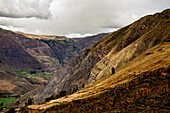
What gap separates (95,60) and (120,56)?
66.1 metres

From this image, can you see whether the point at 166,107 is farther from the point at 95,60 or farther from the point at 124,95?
the point at 95,60

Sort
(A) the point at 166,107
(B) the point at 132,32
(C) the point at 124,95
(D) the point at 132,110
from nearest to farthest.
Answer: (A) the point at 166,107 → (D) the point at 132,110 → (C) the point at 124,95 → (B) the point at 132,32

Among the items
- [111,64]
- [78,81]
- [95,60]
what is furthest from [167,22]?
[78,81]

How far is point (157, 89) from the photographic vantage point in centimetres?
2925

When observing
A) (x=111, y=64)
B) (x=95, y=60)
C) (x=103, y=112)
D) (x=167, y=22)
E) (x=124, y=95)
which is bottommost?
(x=103, y=112)

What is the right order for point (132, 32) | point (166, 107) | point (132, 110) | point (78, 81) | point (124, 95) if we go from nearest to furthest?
point (166, 107) < point (132, 110) < point (124, 95) < point (132, 32) < point (78, 81)

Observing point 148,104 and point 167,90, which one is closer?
point 148,104

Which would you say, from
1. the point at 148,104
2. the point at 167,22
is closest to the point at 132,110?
the point at 148,104

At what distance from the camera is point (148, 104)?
25.3 metres

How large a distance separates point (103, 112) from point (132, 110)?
21.9 feet

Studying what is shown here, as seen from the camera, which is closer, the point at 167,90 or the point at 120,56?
the point at 167,90

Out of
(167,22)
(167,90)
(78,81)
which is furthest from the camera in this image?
(78,81)

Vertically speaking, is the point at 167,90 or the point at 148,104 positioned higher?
the point at 167,90

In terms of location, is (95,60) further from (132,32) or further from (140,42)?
(140,42)
